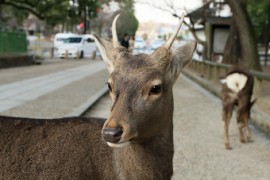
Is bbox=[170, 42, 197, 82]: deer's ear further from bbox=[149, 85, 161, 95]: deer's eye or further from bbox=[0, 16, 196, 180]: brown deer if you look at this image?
bbox=[149, 85, 161, 95]: deer's eye

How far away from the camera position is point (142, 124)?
3219mm

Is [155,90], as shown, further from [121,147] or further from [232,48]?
[232,48]

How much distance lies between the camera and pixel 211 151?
7.87 meters

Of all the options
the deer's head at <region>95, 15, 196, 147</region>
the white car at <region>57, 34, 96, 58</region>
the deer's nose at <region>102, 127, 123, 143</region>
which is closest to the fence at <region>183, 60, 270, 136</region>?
the deer's head at <region>95, 15, 196, 147</region>

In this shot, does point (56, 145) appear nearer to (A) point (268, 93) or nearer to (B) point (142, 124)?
(B) point (142, 124)

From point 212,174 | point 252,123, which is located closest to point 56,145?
point 212,174

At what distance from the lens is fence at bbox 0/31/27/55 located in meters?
26.3

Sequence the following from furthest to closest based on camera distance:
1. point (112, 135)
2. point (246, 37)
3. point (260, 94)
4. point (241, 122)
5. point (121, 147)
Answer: point (246, 37) → point (260, 94) → point (241, 122) → point (121, 147) → point (112, 135)

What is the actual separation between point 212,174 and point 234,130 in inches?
123

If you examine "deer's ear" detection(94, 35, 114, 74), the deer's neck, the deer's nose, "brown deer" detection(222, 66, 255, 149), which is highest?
"deer's ear" detection(94, 35, 114, 74)

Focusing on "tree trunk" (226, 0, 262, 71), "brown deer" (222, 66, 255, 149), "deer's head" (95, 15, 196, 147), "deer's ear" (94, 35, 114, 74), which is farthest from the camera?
"tree trunk" (226, 0, 262, 71)

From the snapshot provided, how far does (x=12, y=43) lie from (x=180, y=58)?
25.6 m

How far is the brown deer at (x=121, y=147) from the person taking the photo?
325cm

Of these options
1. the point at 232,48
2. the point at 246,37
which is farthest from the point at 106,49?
the point at 232,48
